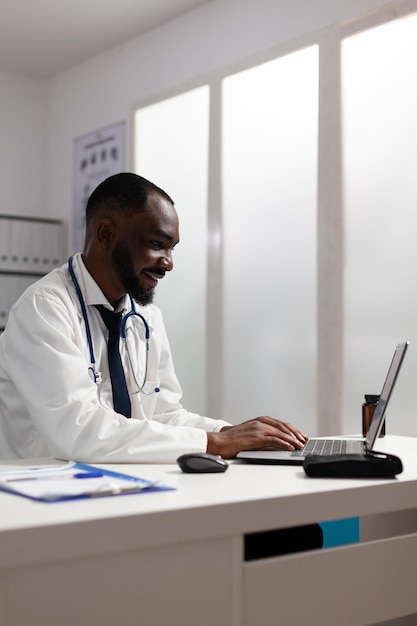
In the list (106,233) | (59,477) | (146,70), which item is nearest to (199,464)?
(59,477)

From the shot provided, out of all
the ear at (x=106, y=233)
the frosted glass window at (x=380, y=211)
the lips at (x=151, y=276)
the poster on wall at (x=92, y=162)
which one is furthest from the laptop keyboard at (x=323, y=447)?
the poster on wall at (x=92, y=162)

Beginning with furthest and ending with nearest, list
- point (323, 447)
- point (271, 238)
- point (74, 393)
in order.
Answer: point (271, 238)
point (323, 447)
point (74, 393)

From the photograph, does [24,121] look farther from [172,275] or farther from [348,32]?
[348,32]

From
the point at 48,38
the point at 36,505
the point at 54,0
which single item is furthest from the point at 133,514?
the point at 48,38

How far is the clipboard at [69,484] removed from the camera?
1252 mm

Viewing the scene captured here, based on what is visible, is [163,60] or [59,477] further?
[163,60]

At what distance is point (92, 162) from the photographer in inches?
192

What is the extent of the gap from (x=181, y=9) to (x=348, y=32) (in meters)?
1.19

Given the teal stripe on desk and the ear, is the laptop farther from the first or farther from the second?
the ear

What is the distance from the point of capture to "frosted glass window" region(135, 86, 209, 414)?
13.3 feet

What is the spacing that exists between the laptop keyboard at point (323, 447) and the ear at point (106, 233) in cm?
76

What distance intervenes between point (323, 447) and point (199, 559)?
696 millimetres

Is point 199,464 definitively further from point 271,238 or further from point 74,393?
point 271,238

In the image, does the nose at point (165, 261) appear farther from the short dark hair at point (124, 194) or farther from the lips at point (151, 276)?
the short dark hair at point (124, 194)
